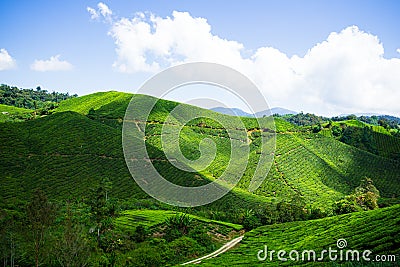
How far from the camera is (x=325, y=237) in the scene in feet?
94.2

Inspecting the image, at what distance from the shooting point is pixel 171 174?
228 feet

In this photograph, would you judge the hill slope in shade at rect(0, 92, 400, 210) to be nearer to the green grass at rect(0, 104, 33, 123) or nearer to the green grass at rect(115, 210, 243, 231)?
the green grass at rect(115, 210, 243, 231)

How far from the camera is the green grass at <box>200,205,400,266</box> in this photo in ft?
72.2

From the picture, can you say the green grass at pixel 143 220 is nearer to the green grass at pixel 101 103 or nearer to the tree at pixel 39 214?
the tree at pixel 39 214

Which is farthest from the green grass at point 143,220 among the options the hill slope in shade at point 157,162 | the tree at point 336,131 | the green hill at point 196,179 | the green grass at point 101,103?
the tree at point 336,131

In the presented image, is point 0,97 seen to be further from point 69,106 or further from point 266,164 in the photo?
point 266,164

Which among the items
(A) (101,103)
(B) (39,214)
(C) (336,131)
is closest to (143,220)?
(B) (39,214)

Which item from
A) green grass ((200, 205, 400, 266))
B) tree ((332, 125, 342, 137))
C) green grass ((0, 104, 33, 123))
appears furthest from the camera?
tree ((332, 125, 342, 137))

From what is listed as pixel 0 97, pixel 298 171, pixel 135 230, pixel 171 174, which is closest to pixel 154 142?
pixel 171 174

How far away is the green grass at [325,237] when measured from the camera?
2202 centimetres

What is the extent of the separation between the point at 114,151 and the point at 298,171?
4450 centimetres

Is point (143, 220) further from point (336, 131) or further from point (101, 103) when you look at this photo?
point (336, 131)

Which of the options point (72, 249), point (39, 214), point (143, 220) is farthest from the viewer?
point (143, 220)

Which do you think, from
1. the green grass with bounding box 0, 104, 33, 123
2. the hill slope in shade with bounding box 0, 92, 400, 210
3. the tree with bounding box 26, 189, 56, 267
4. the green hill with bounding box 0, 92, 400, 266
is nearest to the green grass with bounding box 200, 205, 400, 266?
the green hill with bounding box 0, 92, 400, 266
